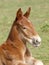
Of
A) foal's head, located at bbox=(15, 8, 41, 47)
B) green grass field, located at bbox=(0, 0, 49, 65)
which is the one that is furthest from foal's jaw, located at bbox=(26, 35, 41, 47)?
green grass field, located at bbox=(0, 0, 49, 65)

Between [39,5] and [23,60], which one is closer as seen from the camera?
[23,60]

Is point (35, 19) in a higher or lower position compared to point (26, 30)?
→ lower

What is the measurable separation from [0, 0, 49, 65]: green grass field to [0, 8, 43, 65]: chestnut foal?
6.18 feet

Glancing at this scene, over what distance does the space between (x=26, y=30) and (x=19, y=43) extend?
1.03 feet

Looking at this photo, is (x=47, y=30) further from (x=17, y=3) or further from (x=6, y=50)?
(x=17, y=3)

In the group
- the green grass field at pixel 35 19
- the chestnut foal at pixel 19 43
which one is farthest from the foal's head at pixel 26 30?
the green grass field at pixel 35 19

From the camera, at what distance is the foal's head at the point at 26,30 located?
20.5 feet

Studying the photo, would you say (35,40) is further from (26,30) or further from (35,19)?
(35,19)

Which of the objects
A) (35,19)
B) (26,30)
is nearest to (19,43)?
(26,30)

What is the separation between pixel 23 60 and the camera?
644 cm

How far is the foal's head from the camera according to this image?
6.25m

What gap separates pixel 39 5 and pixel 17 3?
4.86ft

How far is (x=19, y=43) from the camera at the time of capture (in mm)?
6527

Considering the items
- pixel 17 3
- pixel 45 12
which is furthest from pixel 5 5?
pixel 45 12
